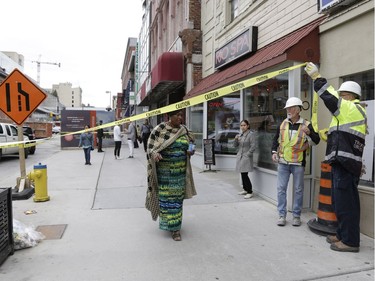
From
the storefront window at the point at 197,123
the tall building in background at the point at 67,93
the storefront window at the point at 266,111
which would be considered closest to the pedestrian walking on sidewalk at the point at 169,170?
the storefront window at the point at 266,111

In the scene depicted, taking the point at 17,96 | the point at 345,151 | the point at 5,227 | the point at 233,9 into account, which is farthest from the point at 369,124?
the point at 233,9

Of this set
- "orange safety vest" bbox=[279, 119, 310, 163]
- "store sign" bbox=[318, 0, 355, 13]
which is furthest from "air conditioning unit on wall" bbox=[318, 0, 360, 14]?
"orange safety vest" bbox=[279, 119, 310, 163]

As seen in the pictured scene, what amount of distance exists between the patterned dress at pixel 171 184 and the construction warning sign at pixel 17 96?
3753mm

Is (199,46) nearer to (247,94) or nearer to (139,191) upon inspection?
(247,94)

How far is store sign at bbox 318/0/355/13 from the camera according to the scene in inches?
196

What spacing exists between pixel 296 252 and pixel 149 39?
79.4ft

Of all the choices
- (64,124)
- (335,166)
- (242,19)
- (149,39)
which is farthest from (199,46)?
(149,39)

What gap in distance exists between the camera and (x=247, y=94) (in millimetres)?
8391

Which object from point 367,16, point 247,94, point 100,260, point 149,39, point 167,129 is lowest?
point 100,260

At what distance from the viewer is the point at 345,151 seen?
13.1 feet

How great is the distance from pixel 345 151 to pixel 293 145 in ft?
3.77

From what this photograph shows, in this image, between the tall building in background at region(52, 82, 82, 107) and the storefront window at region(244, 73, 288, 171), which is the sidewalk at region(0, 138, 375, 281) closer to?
the storefront window at region(244, 73, 288, 171)

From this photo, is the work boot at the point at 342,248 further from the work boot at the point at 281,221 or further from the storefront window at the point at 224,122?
the storefront window at the point at 224,122

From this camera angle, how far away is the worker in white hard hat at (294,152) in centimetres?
508
